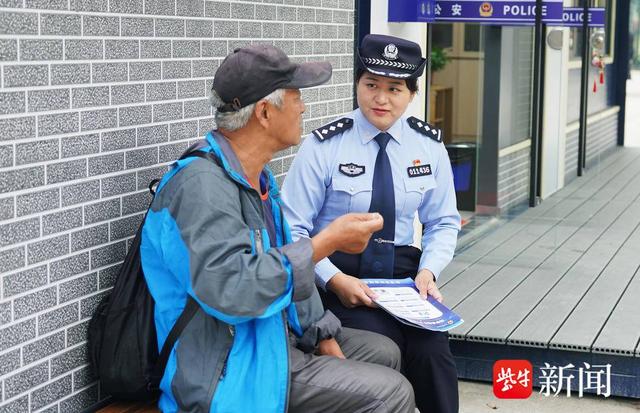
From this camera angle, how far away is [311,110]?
493 cm

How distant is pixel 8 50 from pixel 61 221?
19.5 inches

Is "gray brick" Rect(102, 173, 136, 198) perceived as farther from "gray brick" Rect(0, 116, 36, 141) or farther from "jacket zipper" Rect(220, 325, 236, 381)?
"jacket zipper" Rect(220, 325, 236, 381)

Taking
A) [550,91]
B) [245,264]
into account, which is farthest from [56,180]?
[550,91]

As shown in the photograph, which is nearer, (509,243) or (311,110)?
(311,110)

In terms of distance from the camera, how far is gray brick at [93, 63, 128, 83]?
3252 mm

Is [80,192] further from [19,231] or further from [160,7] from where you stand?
[160,7]

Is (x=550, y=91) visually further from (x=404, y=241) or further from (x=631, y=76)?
(x=404, y=241)

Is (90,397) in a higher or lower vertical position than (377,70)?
lower

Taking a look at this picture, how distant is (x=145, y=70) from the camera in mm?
3512

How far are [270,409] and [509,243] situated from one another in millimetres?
3736

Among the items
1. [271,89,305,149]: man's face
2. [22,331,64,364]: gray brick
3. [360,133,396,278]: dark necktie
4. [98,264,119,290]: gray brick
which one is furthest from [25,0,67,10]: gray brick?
[360,133,396,278]: dark necktie

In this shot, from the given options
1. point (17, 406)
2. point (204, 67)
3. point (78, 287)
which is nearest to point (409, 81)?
point (204, 67)

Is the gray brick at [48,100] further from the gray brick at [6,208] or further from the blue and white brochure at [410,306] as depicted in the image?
the blue and white brochure at [410,306]

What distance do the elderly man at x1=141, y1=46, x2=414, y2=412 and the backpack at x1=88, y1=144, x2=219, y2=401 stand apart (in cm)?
7
